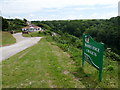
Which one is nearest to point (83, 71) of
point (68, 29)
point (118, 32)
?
point (118, 32)

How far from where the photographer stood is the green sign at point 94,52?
462 centimetres

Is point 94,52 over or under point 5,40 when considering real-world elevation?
over

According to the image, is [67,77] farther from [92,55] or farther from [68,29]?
[68,29]

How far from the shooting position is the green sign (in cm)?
462

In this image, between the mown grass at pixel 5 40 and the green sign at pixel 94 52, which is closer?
the green sign at pixel 94 52

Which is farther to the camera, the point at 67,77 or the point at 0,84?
the point at 67,77

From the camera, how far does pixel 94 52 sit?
5.09 meters

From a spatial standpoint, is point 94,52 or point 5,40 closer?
point 94,52

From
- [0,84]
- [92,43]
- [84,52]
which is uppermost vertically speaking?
[92,43]

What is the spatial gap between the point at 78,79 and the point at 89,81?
0.43m

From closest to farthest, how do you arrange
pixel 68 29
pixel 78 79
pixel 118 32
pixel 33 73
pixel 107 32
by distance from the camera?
pixel 78 79, pixel 33 73, pixel 118 32, pixel 107 32, pixel 68 29

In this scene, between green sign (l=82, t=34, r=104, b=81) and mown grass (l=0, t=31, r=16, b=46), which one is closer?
green sign (l=82, t=34, r=104, b=81)

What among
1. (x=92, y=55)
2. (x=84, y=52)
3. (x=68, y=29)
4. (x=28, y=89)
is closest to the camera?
(x=28, y=89)

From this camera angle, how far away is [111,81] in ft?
15.6
